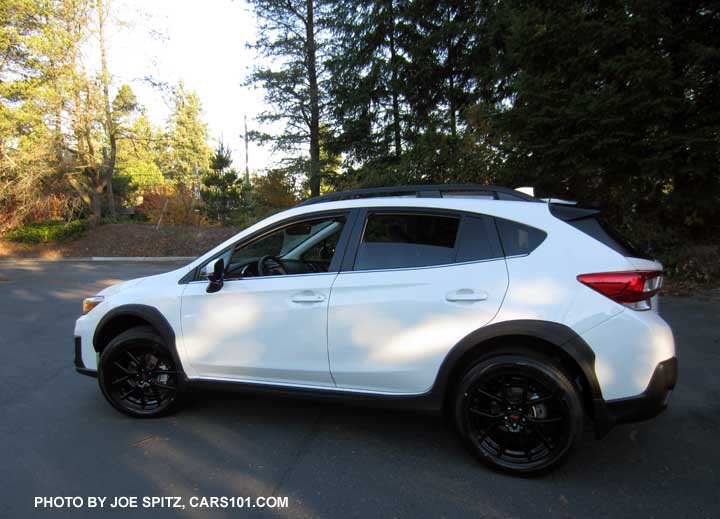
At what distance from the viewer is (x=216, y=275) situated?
3.13m

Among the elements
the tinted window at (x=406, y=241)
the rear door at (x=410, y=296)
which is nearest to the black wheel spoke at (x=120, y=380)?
the rear door at (x=410, y=296)

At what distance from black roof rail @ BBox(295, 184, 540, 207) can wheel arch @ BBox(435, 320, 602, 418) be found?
0.87m

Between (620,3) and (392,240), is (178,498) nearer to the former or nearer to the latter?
(392,240)

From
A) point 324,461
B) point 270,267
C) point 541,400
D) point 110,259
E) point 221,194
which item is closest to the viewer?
point 541,400

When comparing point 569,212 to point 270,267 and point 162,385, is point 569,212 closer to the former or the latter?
Answer: point 270,267

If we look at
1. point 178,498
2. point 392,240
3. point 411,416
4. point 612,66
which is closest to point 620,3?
point 612,66

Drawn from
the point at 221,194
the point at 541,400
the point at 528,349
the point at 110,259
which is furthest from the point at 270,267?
the point at 221,194

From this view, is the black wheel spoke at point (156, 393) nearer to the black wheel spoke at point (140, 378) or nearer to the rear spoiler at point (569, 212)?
the black wheel spoke at point (140, 378)

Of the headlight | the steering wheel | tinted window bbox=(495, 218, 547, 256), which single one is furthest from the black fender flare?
the headlight

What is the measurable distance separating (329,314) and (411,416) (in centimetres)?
123

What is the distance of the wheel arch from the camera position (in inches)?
98.6

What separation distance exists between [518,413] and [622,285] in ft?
3.16

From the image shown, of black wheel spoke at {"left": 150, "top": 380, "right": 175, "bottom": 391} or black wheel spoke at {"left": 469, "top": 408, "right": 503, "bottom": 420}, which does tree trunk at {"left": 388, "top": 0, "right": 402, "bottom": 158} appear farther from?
black wheel spoke at {"left": 469, "top": 408, "right": 503, "bottom": 420}

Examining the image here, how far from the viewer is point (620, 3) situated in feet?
25.3
